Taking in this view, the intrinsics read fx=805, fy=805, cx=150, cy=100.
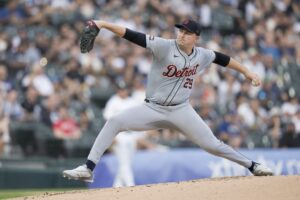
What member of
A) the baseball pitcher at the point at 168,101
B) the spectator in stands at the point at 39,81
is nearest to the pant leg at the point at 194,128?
the baseball pitcher at the point at 168,101

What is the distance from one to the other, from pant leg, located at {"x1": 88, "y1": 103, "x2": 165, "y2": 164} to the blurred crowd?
20.1 ft

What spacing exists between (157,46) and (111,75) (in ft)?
28.1

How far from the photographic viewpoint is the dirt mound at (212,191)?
25.6 ft

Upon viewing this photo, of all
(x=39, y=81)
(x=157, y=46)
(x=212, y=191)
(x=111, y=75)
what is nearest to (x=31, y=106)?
(x=39, y=81)

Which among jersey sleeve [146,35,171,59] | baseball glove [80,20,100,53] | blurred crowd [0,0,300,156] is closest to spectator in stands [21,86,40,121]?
blurred crowd [0,0,300,156]

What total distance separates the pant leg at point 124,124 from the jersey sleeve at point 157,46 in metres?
0.60

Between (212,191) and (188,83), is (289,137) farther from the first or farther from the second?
(212,191)

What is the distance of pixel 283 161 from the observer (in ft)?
47.8

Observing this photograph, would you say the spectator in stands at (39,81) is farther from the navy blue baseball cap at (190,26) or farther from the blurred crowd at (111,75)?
the navy blue baseball cap at (190,26)

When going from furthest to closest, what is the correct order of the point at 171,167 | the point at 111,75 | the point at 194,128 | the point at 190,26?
1. the point at 111,75
2. the point at 171,167
3. the point at 194,128
4. the point at 190,26

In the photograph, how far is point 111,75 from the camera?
17.0 meters

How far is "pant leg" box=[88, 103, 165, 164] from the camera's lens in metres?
8.48

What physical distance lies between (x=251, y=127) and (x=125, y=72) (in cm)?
290

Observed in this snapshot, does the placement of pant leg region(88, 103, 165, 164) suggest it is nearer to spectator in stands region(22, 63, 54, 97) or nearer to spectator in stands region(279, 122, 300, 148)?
spectator in stands region(22, 63, 54, 97)
